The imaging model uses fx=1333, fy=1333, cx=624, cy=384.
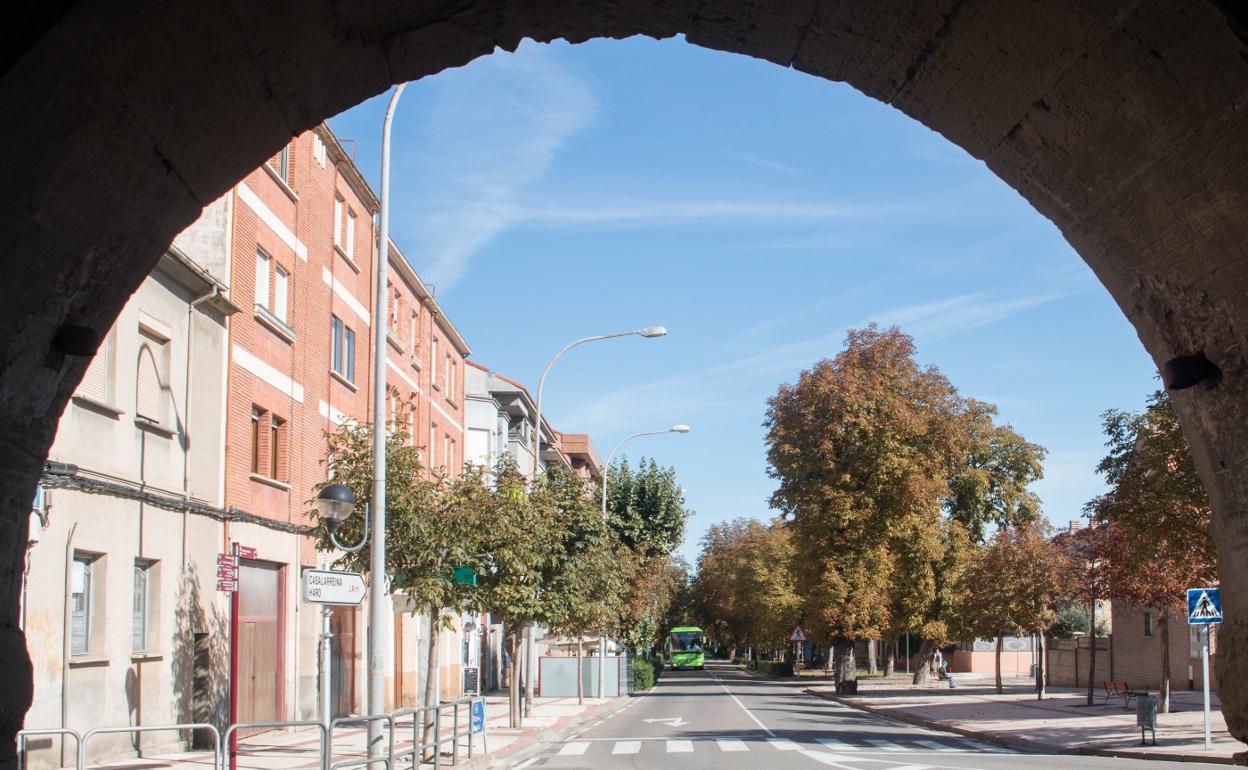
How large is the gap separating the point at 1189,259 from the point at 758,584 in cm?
7694

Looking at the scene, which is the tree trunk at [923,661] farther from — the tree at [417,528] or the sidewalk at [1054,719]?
the tree at [417,528]

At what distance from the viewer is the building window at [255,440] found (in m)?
24.6

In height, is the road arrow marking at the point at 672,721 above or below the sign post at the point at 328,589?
below

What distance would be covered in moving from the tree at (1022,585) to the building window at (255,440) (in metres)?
24.9

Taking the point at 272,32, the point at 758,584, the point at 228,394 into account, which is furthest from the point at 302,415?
the point at 758,584

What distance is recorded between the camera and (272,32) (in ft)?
15.3

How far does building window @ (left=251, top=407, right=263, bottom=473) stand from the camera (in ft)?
80.9

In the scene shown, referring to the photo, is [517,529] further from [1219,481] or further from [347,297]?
[1219,481]

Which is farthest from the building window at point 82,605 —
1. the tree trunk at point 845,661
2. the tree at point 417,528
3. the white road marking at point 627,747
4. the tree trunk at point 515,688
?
the tree trunk at point 845,661

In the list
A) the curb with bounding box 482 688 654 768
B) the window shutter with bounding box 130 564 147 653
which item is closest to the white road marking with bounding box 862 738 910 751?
the curb with bounding box 482 688 654 768

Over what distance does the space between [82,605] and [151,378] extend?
3.89 m

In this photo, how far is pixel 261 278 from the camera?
24984 millimetres

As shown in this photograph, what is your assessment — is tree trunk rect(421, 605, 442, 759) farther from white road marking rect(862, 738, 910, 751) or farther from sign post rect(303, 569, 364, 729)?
white road marking rect(862, 738, 910, 751)

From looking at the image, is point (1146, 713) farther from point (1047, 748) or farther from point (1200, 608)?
point (1200, 608)
